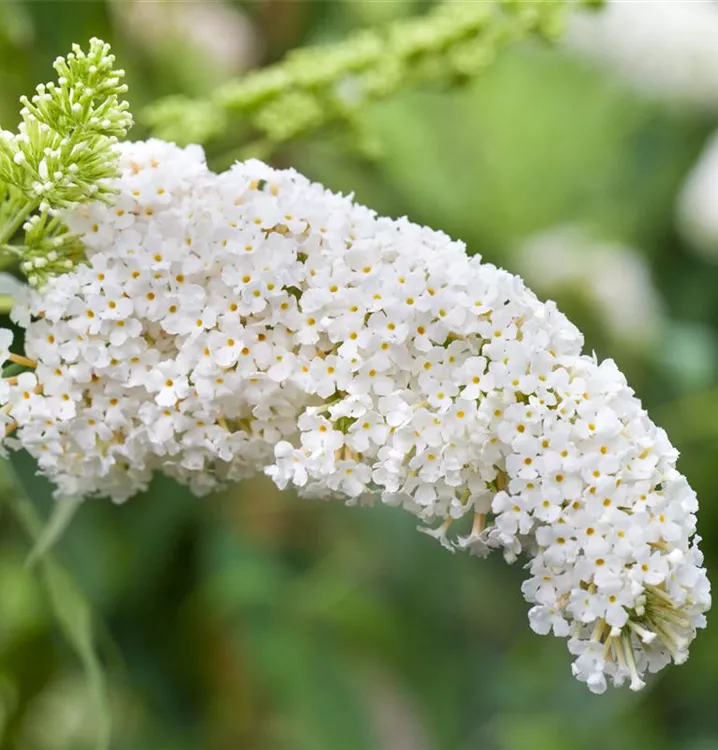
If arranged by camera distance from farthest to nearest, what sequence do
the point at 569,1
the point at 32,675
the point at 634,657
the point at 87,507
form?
1. the point at 87,507
2. the point at 32,675
3. the point at 569,1
4. the point at 634,657

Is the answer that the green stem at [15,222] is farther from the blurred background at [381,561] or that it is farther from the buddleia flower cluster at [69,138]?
the blurred background at [381,561]

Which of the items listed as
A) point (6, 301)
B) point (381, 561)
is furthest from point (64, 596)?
point (381, 561)

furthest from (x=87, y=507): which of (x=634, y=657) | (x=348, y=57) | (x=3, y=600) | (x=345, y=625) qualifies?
(x=634, y=657)

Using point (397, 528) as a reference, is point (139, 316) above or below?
below

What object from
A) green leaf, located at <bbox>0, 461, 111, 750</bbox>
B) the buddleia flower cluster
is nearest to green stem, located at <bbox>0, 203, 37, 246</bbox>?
the buddleia flower cluster

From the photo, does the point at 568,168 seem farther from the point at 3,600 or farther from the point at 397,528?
the point at 3,600
